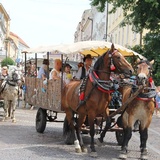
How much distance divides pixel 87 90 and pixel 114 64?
0.83m

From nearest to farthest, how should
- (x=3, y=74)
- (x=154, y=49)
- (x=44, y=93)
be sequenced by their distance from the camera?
1. (x=44, y=93)
2. (x=3, y=74)
3. (x=154, y=49)

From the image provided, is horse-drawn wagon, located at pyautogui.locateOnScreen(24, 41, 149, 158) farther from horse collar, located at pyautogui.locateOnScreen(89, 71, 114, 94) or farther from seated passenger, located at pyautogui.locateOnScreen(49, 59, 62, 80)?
seated passenger, located at pyautogui.locateOnScreen(49, 59, 62, 80)

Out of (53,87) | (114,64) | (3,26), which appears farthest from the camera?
(3,26)

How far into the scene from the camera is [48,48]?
9.82 m

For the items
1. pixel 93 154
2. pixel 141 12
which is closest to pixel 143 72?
pixel 93 154

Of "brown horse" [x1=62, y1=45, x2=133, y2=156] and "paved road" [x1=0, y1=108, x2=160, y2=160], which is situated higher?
"brown horse" [x1=62, y1=45, x2=133, y2=156]

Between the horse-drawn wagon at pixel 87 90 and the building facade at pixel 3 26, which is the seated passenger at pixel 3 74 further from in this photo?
the building facade at pixel 3 26

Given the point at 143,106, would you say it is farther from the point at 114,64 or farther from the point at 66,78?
the point at 66,78

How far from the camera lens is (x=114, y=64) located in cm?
789

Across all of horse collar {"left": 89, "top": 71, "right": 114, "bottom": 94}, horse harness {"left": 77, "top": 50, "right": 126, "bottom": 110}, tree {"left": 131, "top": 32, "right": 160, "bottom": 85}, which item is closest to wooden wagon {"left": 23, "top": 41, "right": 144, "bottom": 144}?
horse harness {"left": 77, "top": 50, "right": 126, "bottom": 110}

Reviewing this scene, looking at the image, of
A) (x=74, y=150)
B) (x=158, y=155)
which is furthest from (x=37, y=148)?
(x=158, y=155)

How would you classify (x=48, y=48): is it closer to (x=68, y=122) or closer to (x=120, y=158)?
(x=68, y=122)

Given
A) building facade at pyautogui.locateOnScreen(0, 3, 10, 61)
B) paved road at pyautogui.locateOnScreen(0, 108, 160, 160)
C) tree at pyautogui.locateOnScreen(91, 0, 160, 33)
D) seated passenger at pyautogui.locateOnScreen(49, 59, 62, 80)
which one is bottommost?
paved road at pyautogui.locateOnScreen(0, 108, 160, 160)

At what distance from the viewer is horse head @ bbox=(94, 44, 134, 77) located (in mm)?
7672
